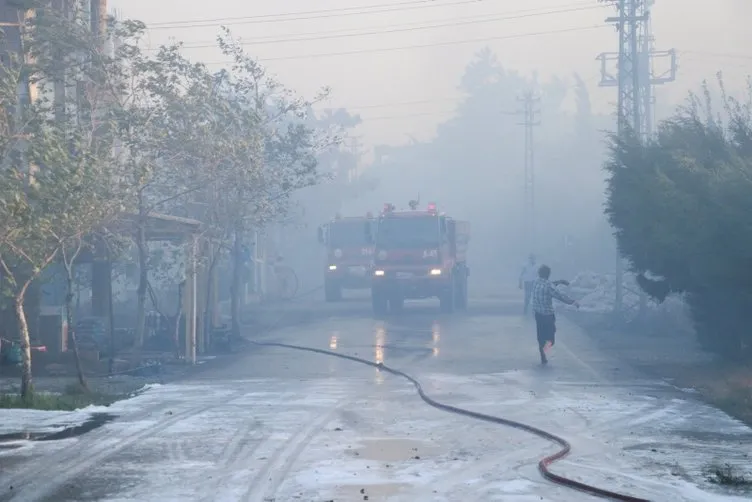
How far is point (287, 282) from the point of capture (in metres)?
50.2

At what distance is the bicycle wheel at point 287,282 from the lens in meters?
49.4

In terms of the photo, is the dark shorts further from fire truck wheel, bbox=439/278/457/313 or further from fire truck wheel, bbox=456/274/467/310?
fire truck wheel, bbox=456/274/467/310

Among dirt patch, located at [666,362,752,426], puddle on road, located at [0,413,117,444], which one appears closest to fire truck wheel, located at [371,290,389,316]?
dirt patch, located at [666,362,752,426]

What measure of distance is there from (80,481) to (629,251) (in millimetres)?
17863

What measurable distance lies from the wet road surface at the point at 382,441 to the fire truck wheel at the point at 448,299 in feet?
50.2

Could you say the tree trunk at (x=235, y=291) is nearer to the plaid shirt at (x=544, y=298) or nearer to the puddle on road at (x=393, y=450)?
the plaid shirt at (x=544, y=298)

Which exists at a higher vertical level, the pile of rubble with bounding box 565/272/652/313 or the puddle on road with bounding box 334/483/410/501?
the pile of rubble with bounding box 565/272/652/313

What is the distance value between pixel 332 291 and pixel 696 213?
87.4 feet

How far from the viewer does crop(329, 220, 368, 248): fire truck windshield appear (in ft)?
147

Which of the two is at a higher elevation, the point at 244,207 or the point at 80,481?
the point at 244,207

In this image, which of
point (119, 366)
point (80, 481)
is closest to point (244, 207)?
point (119, 366)

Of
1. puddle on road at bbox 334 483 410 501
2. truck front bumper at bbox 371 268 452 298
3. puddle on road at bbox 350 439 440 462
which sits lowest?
puddle on road at bbox 334 483 410 501

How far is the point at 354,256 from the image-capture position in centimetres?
4441

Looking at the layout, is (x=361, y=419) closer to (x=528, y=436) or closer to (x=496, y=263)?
(x=528, y=436)
